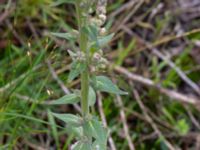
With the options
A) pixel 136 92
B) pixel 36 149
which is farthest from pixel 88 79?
pixel 136 92

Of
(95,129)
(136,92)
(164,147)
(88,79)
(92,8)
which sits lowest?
(164,147)

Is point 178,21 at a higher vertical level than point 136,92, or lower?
higher

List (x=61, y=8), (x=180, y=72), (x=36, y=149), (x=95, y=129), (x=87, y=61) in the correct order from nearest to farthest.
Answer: (x=87, y=61) < (x=95, y=129) < (x=36, y=149) < (x=180, y=72) < (x=61, y=8)

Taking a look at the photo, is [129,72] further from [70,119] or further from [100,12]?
[100,12]

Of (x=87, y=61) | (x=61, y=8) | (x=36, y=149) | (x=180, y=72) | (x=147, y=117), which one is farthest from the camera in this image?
(x=61, y=8)

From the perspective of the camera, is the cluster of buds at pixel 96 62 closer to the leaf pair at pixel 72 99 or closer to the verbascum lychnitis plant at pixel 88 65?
the verbascum lychnitis plant at pixel 88 65

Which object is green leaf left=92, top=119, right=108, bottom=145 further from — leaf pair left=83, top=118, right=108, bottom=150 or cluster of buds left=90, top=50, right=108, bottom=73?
cluster of buds left=90, top=50, right=108, bottom=73

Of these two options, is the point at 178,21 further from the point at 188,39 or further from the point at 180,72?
the point at 180,72
